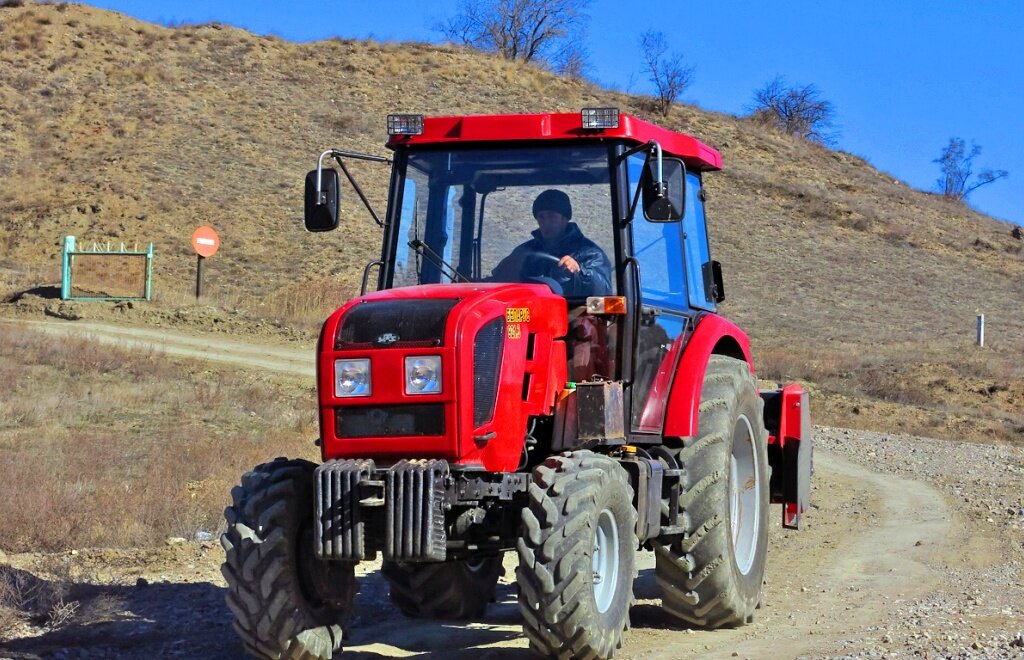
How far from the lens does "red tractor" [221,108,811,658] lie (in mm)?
5691

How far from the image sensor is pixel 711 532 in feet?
23.4

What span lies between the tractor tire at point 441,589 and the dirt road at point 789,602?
0.32ft

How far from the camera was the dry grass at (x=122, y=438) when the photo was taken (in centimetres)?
991

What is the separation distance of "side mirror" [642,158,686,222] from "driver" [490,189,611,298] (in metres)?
0.51

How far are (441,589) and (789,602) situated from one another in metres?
2.29

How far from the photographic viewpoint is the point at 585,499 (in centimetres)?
572

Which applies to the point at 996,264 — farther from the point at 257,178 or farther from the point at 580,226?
the point at 580,226

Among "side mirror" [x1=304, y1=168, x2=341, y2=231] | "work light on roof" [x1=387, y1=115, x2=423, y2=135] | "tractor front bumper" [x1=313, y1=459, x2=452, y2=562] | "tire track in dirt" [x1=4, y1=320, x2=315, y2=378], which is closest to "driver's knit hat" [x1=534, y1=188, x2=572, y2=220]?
"work light on roof" [x1=387, y1=115, x2=423, y2=135]

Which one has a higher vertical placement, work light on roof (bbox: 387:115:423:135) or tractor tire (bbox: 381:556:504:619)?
work light on roof (bbox: 387:115:423:135)

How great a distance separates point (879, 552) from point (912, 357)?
18998mm

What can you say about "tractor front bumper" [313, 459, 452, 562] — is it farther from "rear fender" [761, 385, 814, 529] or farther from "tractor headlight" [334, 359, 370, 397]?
"rear fender" [761, 385, 814, 529]

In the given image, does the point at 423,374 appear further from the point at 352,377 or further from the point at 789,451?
the point at 789,451

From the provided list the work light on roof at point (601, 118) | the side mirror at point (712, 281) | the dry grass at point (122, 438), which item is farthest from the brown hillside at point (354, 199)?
the work light on roof at point (601, 118)

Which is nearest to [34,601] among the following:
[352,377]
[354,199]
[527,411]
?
[352,377]
